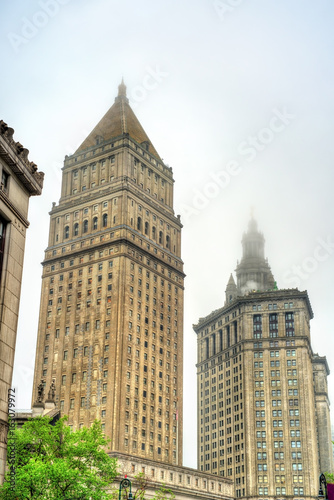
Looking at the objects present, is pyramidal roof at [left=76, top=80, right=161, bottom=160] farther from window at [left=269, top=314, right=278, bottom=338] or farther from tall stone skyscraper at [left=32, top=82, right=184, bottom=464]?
window at [left=269, top=314, right=278, bottom=338]

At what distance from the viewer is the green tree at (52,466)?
60781mm

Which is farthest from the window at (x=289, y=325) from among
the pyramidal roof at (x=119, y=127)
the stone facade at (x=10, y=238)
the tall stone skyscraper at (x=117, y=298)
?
the stone facade at (x=10, y=238)

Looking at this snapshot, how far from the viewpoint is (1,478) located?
51.3 meters

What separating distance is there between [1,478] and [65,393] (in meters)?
83.1

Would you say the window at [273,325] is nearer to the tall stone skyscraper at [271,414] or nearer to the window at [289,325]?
the tall stone skyscraper at [271,414]

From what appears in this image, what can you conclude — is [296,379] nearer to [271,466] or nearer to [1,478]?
[271,466]

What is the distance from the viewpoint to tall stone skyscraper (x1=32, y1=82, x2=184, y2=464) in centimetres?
13112

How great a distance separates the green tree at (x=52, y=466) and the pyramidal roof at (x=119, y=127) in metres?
95.2

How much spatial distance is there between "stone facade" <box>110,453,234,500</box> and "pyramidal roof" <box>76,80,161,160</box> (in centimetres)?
7108

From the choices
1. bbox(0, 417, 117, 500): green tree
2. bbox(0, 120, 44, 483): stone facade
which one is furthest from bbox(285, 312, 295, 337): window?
bbox(0, 120, 44, 483): stone facade

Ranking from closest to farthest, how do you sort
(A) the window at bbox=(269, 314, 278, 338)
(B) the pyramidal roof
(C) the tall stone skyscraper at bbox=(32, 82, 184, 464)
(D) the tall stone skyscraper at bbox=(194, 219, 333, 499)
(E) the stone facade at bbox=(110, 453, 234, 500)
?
(E) the stone facade at bbox=(110, 453, 234, 500), (C) the tall stone skyscraper at bbox=(32, 82, 184, 464), (B) the pyramidal roof, (D) the tall stone skyscraper at bbox=(194, 219, 333, 499), (A) the window at bbox=(269, 314, 278, 338)

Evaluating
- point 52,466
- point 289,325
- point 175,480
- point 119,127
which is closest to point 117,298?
point 175,480

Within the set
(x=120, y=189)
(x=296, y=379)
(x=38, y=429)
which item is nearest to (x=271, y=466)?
(x=296, y=379)

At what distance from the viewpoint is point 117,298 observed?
13612cm
